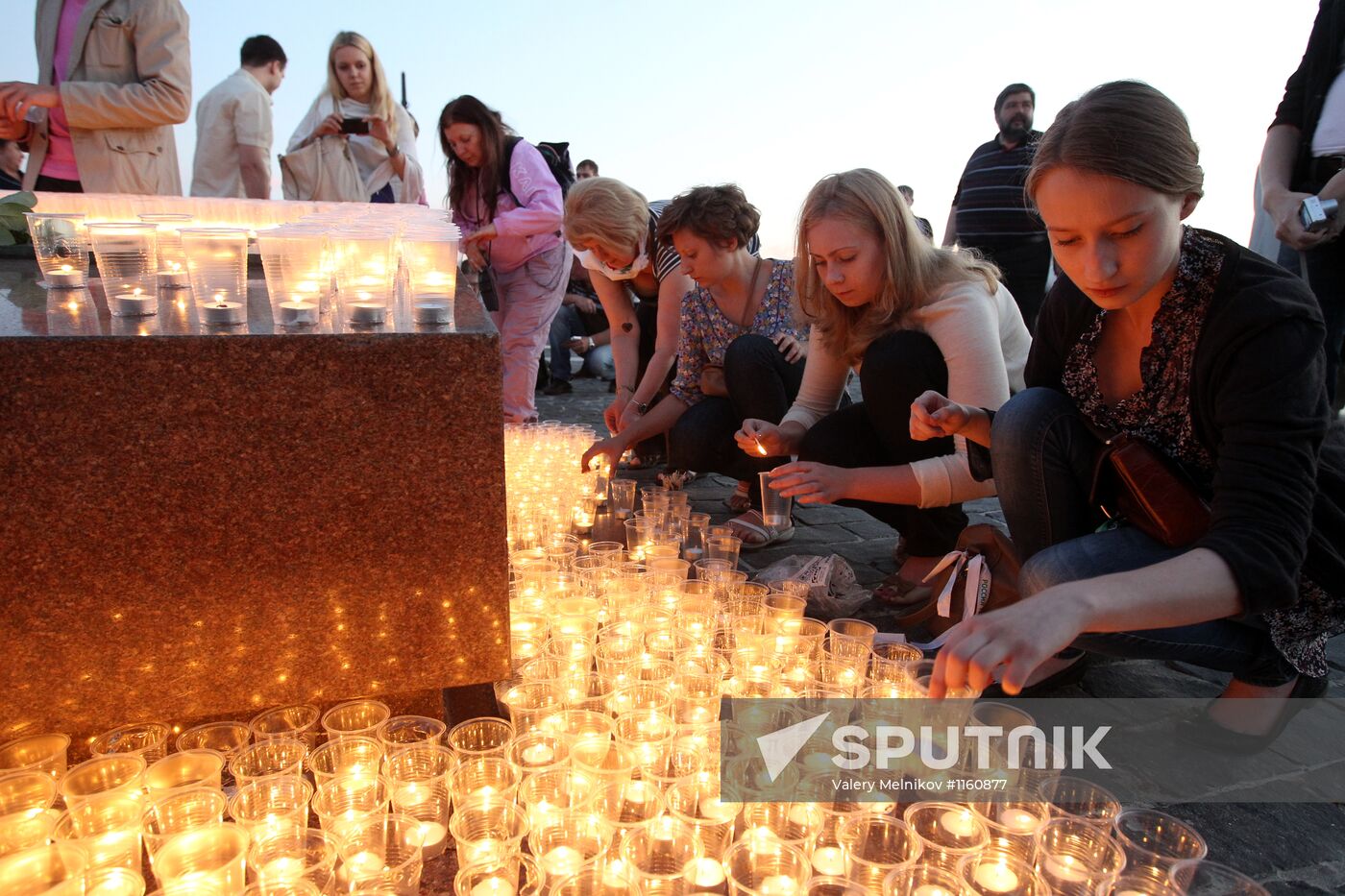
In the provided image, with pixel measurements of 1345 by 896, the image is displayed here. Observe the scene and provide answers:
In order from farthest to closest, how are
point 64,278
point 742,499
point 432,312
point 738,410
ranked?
point 742,499 → point 738,410 → point 64,278 → point 432,312

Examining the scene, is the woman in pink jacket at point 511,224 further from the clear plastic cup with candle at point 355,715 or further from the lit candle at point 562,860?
the lit candle at point 562,860

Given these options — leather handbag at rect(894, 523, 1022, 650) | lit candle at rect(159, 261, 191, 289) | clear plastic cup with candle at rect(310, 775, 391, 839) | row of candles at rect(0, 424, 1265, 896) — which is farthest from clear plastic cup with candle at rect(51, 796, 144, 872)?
leather handbag at rect(894, 523, 1022, 650)

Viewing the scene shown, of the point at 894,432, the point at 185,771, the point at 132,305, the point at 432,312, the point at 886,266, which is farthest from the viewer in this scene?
the point at 894,432

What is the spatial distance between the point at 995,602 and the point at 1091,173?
1353 millimetres

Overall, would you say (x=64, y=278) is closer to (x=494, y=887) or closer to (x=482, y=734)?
(x=482, y=734)

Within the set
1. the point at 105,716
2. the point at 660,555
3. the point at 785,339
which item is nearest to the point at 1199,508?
the point at 660,555

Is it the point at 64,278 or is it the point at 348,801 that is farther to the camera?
the point at 64,278

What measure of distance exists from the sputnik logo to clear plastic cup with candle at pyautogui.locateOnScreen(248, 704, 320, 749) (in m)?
1.11

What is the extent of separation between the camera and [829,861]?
175 cm

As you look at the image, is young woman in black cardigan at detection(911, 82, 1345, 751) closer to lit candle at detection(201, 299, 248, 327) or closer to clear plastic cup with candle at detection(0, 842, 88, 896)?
clear plastic cup with candle at detection(0, 842, 88, 896)

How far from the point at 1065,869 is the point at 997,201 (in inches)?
226

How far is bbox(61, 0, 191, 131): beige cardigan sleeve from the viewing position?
13.5 ft

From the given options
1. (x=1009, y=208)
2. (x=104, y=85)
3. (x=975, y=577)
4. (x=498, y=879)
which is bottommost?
(x=498, y=879)

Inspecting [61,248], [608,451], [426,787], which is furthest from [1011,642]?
[608,451]
